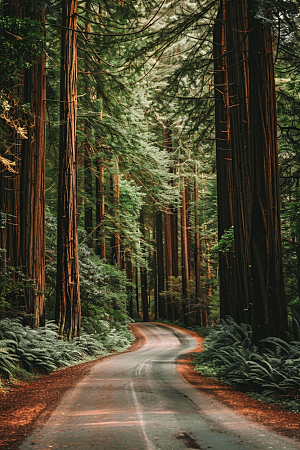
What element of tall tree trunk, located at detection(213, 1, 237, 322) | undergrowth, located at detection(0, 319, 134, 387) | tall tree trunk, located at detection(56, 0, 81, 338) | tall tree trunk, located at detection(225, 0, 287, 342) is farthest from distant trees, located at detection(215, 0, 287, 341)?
tall tree trunk, located at detection(56, 0, 81, 338)

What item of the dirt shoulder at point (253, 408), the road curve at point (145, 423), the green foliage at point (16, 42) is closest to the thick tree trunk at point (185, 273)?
the dirt shoulder at point (253, 408)

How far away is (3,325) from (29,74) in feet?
23.7

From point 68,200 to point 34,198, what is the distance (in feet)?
4.93

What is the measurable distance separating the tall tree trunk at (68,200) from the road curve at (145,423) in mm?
5001

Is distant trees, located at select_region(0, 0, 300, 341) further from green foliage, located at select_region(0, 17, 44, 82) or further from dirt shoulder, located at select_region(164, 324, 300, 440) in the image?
dirt shoulder, located at select_region(164, 324, 300, 440)

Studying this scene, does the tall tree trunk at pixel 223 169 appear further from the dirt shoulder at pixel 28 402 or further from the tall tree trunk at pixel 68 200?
the dirt shoulder at pixel 28 402

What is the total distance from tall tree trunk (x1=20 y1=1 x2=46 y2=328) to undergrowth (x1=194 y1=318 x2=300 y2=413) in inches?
198

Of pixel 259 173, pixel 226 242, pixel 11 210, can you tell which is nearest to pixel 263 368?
pixel 259 173

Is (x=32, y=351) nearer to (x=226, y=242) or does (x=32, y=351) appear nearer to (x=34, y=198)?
(x=34, y=198)

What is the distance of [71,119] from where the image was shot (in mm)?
12945

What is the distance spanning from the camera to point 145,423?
15.6 feet

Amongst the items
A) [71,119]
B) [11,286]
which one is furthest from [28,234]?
[71,119]

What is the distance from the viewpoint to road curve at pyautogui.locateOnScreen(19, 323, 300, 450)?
4.09m

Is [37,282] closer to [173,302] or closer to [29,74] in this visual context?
[29,74]
